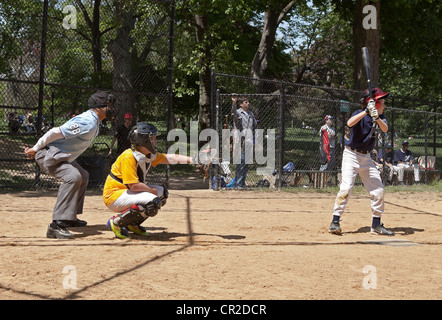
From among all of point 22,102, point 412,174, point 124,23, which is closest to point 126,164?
point 22,102

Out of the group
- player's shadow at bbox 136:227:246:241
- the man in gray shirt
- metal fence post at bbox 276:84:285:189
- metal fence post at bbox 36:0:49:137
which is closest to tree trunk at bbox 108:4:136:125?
metal fence post at bbox 36:0:49:137

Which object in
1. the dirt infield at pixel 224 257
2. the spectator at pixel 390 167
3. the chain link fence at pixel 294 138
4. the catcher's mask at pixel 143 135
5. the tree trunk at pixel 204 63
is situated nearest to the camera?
the dirt infield at pixel 224 257

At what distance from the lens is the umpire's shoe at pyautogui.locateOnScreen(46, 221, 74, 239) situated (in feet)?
22.5

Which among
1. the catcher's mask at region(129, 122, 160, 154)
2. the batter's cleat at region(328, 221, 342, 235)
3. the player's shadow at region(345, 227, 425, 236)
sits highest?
the catcher's mask at region(129, 122, 160, 154)

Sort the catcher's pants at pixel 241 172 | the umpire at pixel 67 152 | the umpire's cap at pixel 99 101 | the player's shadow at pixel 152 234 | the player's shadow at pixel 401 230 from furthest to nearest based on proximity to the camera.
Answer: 1. the catcher's pants at pixel 241 172
2. the player's shadow at pixel 401 230
3. the umpire's cap at pixel 99 101
4. the player's shadow at pixel 152 234
5. the umpire at pixel 67 152

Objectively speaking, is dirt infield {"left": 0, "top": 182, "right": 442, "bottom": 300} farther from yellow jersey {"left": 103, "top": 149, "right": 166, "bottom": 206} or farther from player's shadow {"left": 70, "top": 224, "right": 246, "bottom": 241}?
yellow jersey {"left": 103, "top": 149, "right": 166, "bottom": 206}

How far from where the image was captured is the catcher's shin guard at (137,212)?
6715 mm

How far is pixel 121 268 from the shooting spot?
17.3 feet

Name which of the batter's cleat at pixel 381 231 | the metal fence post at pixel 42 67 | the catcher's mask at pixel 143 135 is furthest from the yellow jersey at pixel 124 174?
the metal fence post at pixel 42 67

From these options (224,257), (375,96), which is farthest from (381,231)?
(224,257)

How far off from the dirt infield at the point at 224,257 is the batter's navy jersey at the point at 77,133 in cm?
113

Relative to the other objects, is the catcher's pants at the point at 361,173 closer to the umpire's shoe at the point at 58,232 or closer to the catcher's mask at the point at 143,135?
the catcher's mask at the point at 143,135

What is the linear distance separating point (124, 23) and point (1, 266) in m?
9.05

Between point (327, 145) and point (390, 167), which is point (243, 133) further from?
point (390, 167)
